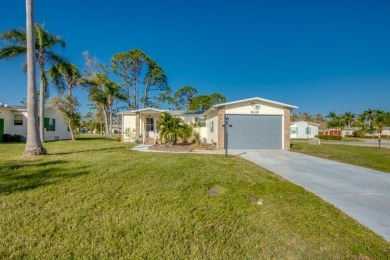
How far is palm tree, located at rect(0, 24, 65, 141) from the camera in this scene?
565 inches

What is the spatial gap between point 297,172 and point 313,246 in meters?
4.72

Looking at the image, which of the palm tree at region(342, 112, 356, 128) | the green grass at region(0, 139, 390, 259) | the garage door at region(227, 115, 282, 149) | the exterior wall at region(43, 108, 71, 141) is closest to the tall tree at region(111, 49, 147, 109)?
the exterior wall at region(43, 108, 71, 141)

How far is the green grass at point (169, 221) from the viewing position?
2514 millimetres

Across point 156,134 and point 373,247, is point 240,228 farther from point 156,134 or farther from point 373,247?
point 156,134

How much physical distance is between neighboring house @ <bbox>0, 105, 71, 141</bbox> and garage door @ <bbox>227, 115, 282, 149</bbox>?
61.3ft

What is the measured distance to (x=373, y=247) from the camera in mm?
2615

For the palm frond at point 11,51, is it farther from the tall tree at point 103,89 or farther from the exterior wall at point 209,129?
the exterior wall at point 209,129

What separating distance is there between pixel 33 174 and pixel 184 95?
34.8m

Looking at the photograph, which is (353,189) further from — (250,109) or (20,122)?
(20,122)

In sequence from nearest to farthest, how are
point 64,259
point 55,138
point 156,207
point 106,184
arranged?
point 64,259 < point 156,207 < point 106,184 < point 55,138

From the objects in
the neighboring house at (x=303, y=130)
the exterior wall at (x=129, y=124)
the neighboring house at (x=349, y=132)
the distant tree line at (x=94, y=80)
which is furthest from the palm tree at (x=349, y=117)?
the exterior wall at (x=129, y=124)

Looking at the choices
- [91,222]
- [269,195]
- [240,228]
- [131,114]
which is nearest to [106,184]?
[91,222]

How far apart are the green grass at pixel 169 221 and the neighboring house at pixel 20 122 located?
1661cm

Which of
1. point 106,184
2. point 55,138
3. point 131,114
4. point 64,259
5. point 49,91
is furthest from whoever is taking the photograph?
point 55,138
